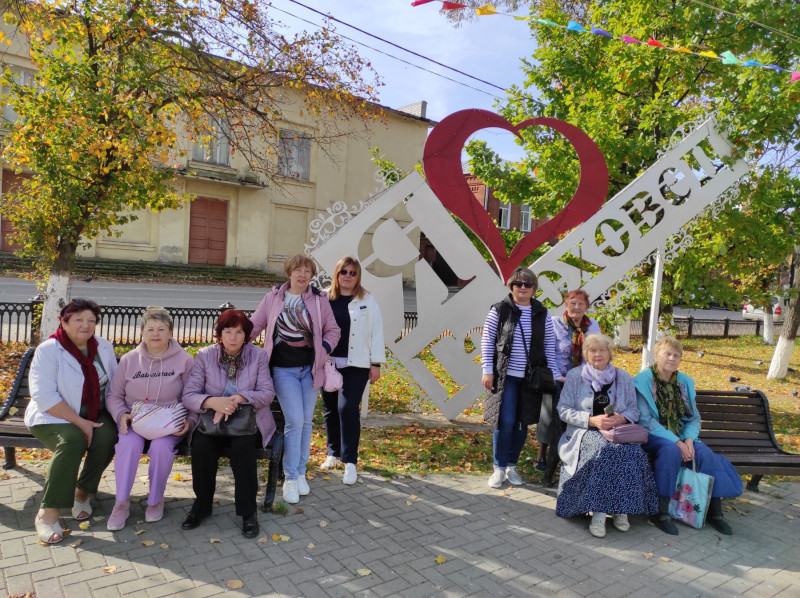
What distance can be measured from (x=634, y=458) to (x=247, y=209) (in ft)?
81.0

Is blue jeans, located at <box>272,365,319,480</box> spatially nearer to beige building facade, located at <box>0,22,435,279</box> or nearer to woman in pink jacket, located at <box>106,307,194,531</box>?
woman in pink jacket, located at <box>106,307,194,531</box>

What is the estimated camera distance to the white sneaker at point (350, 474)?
4.51 meters

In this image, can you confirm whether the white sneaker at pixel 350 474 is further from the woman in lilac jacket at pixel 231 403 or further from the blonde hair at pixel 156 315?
the blonde hair at pixel 156 315

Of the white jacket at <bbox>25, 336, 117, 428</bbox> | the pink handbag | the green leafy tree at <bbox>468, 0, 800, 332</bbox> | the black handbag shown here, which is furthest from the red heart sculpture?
the white jacket at <bbox>25, 336, 117, 428</bbox>

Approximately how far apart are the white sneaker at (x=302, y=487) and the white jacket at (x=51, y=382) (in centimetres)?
157

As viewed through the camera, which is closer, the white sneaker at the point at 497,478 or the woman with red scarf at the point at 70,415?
the woman with red scarf at the point at 70,415

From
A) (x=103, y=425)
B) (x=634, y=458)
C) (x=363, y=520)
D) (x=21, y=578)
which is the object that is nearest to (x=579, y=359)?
(x=634, y=458)

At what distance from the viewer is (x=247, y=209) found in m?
26.5

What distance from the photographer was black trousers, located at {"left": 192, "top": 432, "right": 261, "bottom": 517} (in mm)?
3605

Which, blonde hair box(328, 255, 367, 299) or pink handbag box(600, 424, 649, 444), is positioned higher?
blonde hair box(328, 255, 367, 299)

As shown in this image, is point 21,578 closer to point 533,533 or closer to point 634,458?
point 533,533

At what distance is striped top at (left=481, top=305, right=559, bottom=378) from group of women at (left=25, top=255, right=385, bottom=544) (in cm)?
137

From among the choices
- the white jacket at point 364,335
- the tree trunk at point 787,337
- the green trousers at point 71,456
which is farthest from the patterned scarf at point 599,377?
the tree trunk at point 787,337

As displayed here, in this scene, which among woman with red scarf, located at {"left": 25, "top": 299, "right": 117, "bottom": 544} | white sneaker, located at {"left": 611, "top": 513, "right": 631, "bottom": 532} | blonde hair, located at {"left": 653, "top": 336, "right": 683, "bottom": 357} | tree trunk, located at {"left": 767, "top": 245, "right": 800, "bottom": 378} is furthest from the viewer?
tree trunk, located at {"left": 767, "top": 245, "right": 800, "bottom": 378}
